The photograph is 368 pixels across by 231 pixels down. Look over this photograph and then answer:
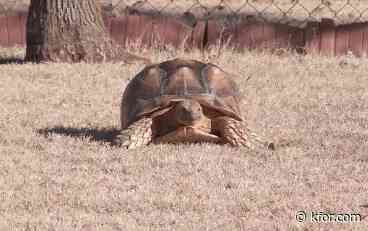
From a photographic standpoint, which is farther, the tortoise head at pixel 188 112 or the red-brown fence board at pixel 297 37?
the red-brown fence board at pixel 297 37

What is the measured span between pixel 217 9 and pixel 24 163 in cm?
840

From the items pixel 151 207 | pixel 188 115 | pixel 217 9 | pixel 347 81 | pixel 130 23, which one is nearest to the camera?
pixel 151 207

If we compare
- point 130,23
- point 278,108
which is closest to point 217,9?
point 130,23

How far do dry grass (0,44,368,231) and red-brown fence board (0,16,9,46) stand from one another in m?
1.95

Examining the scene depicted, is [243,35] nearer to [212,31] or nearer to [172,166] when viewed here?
[212,31]

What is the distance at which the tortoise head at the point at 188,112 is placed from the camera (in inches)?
235

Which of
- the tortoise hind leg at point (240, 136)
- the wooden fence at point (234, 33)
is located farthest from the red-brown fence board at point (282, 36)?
the tortoise hind leg at point (240, 136)

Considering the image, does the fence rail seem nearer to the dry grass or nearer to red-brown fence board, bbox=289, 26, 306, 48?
red-brown fence board, bbox=289, 26, 306, 48

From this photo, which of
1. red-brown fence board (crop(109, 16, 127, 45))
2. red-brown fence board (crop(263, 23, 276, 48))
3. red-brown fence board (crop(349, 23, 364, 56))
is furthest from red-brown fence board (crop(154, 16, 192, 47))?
red-brown fence board (crop(349, 23, 364, 56))

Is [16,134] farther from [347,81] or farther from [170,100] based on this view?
[347,81]

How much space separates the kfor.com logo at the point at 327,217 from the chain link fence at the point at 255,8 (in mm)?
7083

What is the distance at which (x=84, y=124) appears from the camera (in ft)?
22.2

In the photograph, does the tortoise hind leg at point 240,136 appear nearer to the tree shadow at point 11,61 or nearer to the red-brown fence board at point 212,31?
the tree shadow at point 11,61

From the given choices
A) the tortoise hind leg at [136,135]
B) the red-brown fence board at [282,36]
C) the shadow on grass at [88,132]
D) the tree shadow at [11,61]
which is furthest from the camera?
the red-brown fence board at [282,36]
